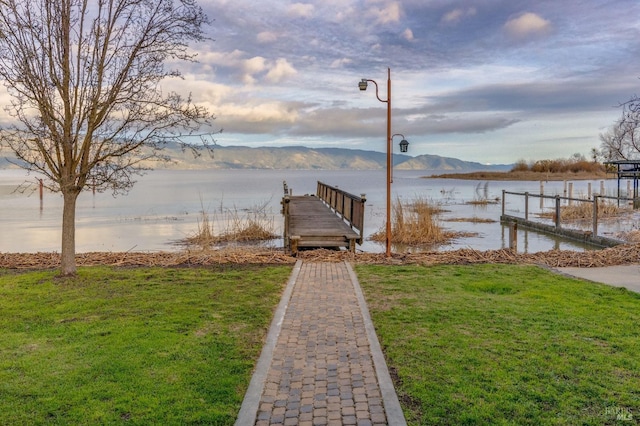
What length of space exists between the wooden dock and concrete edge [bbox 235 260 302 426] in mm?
5559

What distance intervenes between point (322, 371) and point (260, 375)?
21.7 inches

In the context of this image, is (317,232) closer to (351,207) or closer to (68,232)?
(351,207)

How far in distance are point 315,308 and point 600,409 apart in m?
3.78

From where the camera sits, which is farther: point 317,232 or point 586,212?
point 586,212

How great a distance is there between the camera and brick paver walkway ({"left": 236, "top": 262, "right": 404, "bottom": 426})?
3867mm

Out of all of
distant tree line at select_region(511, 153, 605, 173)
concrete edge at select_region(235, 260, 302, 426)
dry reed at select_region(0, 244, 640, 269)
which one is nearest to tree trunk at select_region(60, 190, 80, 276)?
dry reed at select_region(0, 244, 640, 269)

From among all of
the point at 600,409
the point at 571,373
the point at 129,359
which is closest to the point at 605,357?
the point at 571,373

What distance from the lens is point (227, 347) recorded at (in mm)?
5375

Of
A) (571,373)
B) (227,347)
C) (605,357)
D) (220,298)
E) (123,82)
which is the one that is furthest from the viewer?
(123,82)

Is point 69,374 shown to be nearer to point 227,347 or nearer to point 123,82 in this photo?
point 227,347

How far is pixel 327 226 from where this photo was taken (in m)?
15.4

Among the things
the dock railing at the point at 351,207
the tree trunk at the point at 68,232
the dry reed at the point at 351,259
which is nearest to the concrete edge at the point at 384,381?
the dry reed at the point at 351,259

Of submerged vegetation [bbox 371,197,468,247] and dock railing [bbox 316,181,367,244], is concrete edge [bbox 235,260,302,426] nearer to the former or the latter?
dock railing [bbox 316,181,367,244]

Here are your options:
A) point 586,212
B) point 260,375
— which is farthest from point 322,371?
point 586,212
